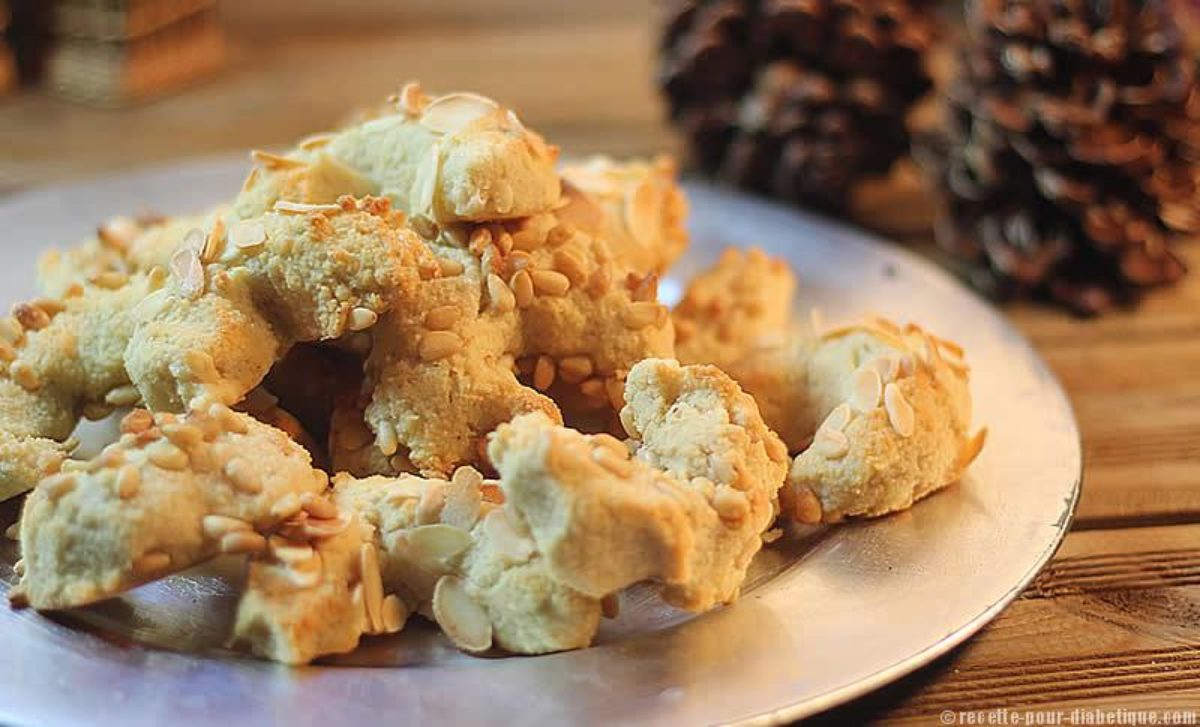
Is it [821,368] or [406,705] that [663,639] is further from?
[821,368]

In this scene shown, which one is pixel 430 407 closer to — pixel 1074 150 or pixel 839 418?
pixel 839 418

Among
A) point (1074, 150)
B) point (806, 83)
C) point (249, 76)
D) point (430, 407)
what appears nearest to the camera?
point (430, 407)

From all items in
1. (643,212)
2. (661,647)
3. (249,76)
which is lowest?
(249,76)

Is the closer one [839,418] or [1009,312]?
[839,418]

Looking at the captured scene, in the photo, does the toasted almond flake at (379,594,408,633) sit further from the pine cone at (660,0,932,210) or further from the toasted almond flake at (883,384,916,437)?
the pine cone at (660,0,932,210)

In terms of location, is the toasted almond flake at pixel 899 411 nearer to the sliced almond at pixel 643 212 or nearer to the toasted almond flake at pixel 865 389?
the toasted almond flake at pixel 865 389

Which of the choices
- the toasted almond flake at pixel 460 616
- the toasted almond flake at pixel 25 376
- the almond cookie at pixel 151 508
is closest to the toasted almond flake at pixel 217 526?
the almond cookie at pixel 151 508

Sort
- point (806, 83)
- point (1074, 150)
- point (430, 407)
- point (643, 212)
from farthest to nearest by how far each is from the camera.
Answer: point (806, 83) < point (1074, 150) < point (643, 212) < point (430, 407)

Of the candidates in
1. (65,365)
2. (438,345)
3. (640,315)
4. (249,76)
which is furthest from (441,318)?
(249,76)
